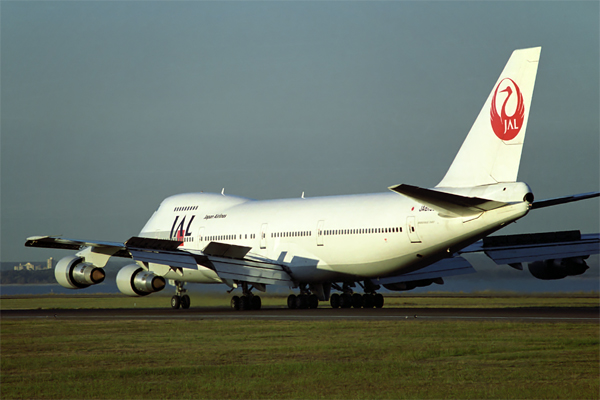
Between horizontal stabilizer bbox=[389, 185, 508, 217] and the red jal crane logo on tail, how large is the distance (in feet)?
7.81

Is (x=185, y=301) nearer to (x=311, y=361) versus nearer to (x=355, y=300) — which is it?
(x=355, y=300)

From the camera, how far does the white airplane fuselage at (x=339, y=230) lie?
2534 cm

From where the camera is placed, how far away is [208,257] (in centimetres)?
3000

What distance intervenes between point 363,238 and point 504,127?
7157 millimetres

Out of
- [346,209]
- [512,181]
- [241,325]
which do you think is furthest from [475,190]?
[241,325]

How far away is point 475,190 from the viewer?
2444 cm

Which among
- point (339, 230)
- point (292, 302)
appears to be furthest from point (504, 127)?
point (292, 302)

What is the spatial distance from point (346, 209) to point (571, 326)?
1270 centimetres

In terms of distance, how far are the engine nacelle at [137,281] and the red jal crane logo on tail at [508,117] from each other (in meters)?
18.8

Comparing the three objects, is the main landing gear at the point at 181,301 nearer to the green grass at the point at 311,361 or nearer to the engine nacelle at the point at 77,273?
the engine nacelle at the point at 77,273

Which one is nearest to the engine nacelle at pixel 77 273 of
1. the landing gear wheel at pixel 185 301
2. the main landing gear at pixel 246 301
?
the landing gear wheel at pixel 185 301

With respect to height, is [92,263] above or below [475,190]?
below

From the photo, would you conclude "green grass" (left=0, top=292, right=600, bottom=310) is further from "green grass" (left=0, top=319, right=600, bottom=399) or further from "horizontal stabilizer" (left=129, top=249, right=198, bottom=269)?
"green grass" (left=0, top=319, right=600, bottom=399)

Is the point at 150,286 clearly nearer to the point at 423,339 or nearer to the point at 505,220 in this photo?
the point at 505,220
